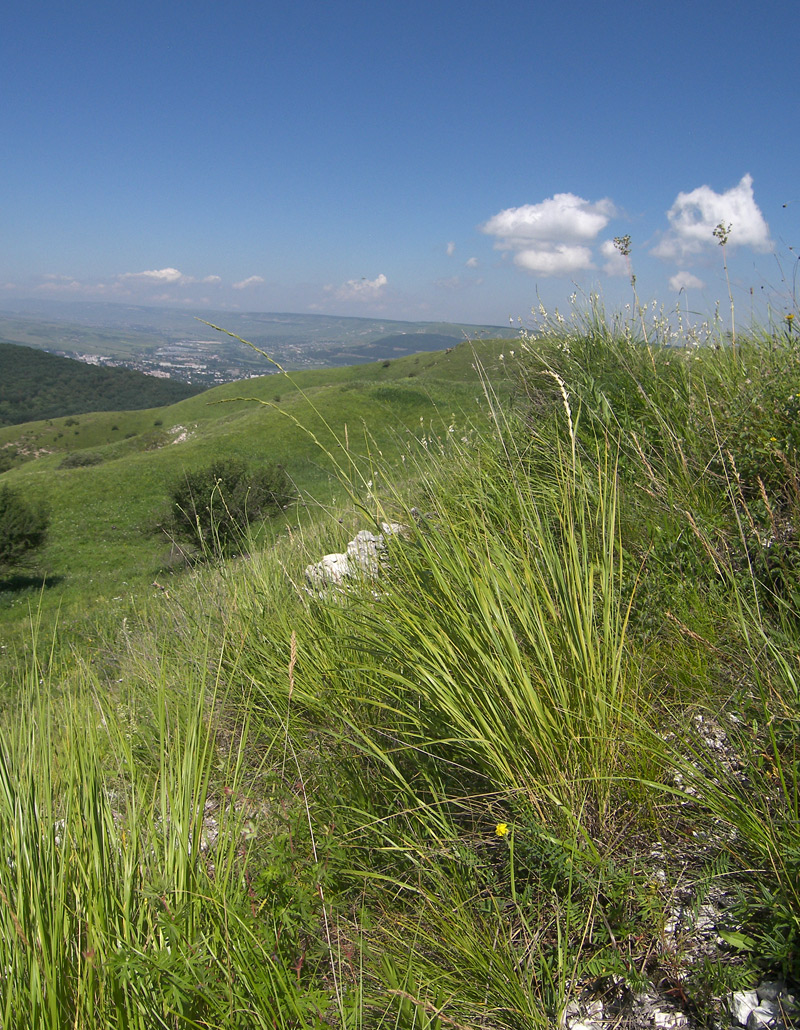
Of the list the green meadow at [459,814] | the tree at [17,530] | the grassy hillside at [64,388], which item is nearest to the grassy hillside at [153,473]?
the tree at [17,530]

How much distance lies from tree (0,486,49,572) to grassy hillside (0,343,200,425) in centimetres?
10424

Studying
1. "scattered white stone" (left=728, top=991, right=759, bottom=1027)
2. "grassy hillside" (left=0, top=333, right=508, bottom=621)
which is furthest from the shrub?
"scattered white stone" (left=728, top=991, right=759, bottom=1027)

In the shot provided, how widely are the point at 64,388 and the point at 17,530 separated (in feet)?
401

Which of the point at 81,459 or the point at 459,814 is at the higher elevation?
the point at 459,814

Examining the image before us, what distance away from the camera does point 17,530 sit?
2120cm

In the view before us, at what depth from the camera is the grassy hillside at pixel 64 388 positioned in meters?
117

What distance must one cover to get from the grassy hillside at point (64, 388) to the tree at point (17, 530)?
104 m

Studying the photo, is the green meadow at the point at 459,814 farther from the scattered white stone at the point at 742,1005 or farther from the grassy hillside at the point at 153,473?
the grassy hillside at the point at 153,473

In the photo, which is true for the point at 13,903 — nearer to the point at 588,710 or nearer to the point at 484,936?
the point at 484,936

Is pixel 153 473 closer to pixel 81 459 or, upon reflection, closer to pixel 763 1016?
pixel 81 459

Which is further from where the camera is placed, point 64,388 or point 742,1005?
point 64,388

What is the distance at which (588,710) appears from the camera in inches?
62.6

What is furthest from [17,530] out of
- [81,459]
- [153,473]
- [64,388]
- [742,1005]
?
[64,388]

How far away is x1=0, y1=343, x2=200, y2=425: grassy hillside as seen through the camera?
11700cm
